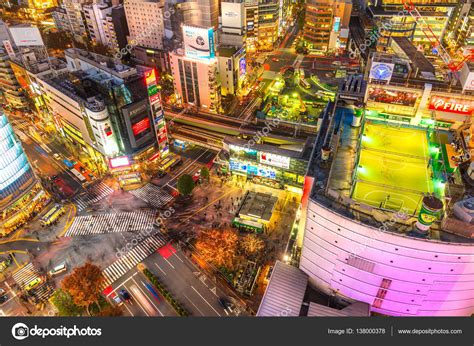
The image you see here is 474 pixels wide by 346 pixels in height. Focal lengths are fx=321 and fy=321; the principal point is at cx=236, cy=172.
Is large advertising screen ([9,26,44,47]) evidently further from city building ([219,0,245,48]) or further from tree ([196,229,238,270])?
tree ([196,229,238,270])

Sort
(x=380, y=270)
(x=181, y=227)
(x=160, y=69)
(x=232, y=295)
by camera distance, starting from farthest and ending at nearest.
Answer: (x=160, y=69)
(x=181, y=227)
(x=232, y=295)
(x=380, y=270)

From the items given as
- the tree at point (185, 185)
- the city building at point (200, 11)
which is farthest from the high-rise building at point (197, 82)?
the tree at point (185, 185)

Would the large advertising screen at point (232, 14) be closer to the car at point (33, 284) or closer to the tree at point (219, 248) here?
the tree at point (219, 248)

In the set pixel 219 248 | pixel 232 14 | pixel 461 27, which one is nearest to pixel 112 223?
pixel 219 248

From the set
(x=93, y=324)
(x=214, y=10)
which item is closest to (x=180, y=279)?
(x=93, y=324)

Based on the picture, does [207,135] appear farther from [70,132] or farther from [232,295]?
[232,295]

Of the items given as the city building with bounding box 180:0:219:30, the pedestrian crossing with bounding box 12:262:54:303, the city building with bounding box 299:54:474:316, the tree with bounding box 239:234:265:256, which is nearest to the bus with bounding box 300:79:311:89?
the city building with bounding box 180:0:219:30
